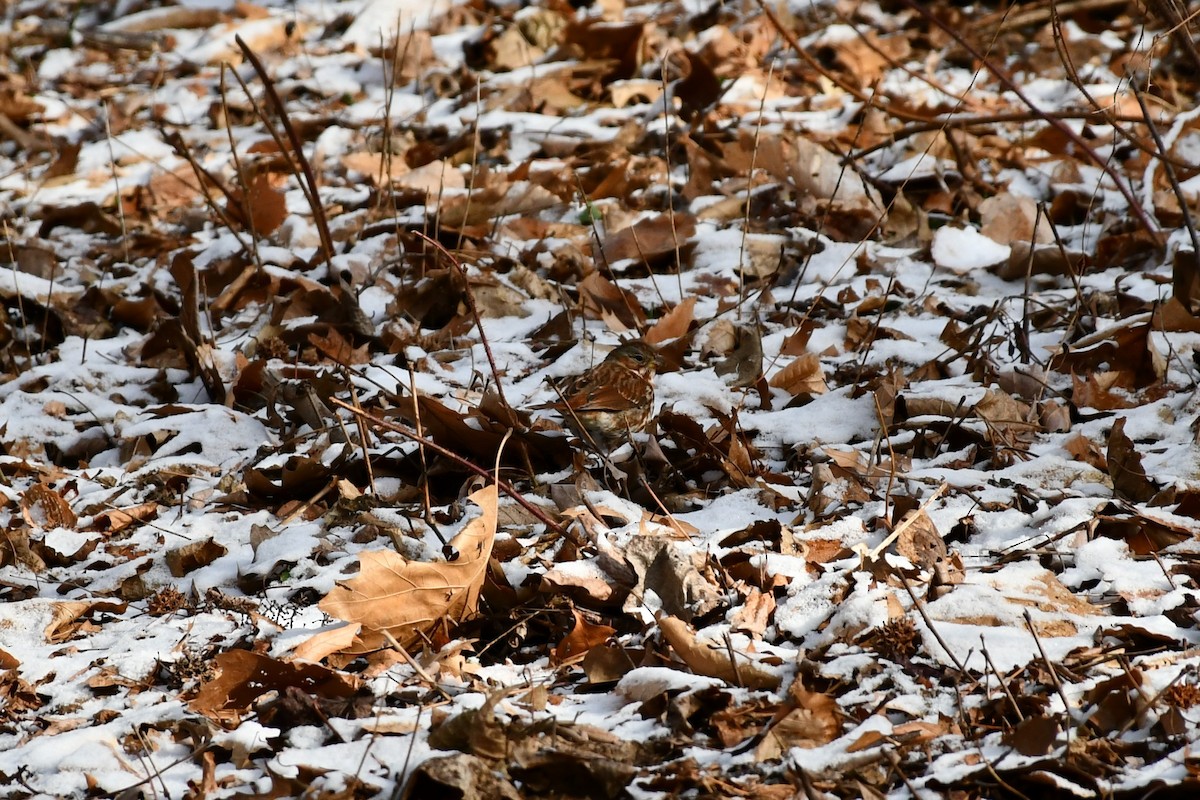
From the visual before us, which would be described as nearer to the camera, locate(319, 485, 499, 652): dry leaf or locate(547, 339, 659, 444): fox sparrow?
locate(319, 485, 499, 652): dry leaf

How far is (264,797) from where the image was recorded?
2125 millimetres

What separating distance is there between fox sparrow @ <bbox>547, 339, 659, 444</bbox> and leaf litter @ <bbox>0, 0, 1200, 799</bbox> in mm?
80

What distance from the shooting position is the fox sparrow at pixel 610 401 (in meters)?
3.35

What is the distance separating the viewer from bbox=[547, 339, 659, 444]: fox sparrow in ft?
11.0

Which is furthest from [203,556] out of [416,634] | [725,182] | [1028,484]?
[725,182]

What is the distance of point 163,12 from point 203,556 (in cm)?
622

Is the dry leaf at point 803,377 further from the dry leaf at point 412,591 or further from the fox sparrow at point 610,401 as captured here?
the dry leaf at point 412,591

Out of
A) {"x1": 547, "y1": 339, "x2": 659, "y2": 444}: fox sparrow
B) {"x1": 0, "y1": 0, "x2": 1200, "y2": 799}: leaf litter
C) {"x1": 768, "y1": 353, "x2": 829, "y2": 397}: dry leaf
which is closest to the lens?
{"x1": 0, "y1": 0, "x2": 1200, "y2": 799}: leaf litter

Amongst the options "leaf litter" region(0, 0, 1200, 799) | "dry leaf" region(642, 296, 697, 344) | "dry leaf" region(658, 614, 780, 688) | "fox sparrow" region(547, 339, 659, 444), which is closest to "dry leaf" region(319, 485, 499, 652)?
"leaf litter" region(0, 0, 1200, 799)

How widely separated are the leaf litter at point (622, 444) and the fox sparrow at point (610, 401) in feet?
0.26

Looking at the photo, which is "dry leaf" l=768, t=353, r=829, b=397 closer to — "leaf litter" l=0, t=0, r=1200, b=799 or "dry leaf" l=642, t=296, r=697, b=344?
"leaf litter" l=0, t=0, r=1200, b=799

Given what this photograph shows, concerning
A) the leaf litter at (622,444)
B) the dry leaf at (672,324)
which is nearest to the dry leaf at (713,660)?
the leaf litter at (622,444)

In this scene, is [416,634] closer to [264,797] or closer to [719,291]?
[264,797]

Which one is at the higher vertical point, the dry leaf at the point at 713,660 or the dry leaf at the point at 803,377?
the dry leaf at the point at 713,660
